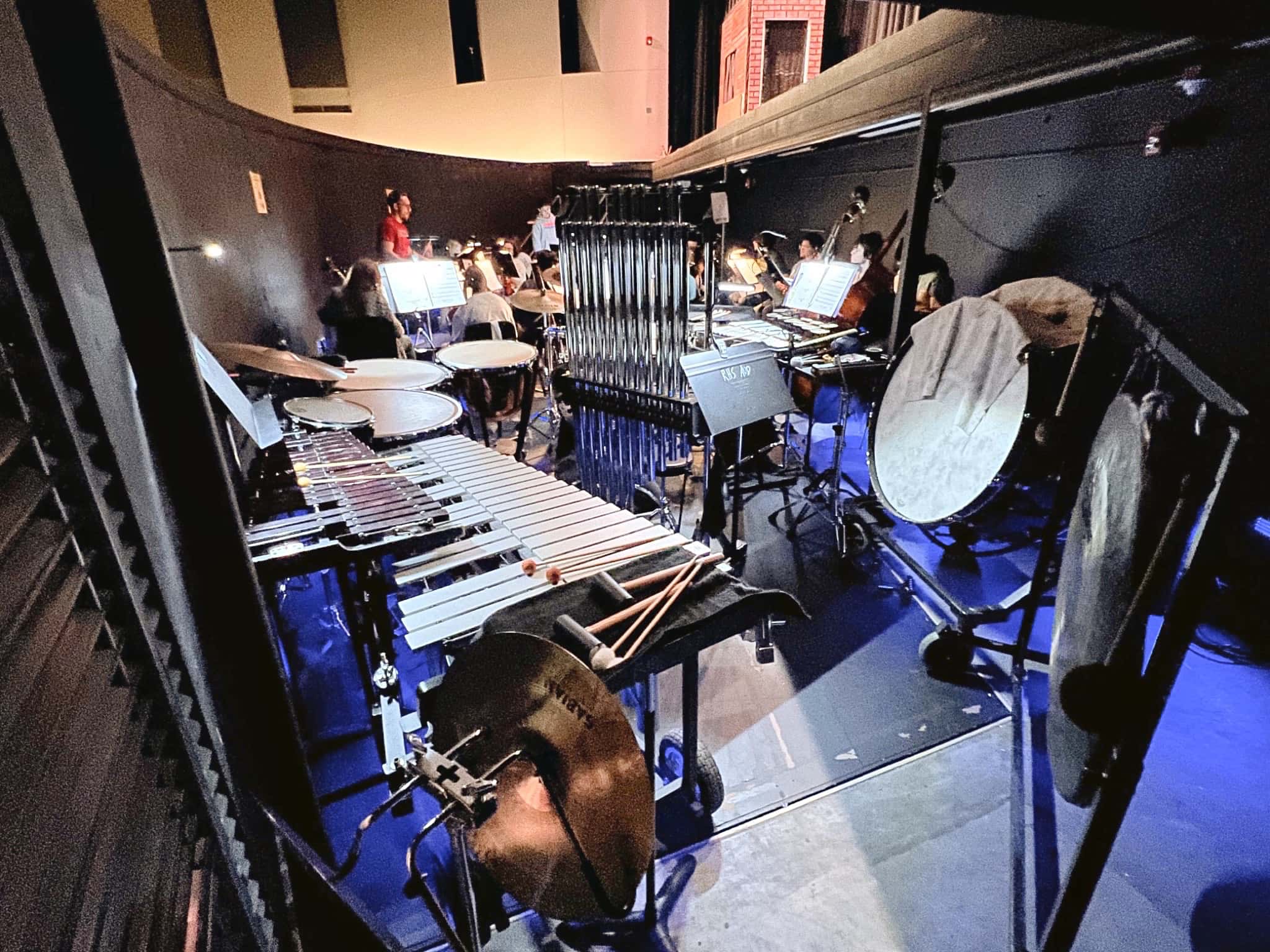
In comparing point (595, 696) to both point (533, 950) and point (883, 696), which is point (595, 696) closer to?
point (533, 950)

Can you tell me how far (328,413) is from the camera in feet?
10.4

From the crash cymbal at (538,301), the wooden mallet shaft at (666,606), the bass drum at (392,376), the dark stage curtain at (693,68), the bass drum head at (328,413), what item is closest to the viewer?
the wooden mallet shaft at (666,606)

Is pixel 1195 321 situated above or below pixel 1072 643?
above

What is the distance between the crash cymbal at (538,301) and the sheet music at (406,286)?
924 mm

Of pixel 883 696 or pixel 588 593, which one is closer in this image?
pixel 588 593

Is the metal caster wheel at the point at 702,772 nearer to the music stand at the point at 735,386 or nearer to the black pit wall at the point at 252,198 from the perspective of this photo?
the music stand at the point at 735,386

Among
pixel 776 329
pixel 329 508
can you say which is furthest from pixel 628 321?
pixel 776 329

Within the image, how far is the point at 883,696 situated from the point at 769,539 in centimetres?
170

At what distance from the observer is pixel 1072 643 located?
77.9 inches

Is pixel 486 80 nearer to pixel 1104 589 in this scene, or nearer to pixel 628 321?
pixel 628 321

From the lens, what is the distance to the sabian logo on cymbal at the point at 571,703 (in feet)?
4.13

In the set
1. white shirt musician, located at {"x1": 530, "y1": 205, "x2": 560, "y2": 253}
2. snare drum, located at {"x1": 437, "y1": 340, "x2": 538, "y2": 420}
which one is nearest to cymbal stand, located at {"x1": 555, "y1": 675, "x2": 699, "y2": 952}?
snare drum, located at {"x1": 437, "y1": 340, "x2": 538, "y2": 420}

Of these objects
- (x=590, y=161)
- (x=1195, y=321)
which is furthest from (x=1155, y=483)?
(x=590, y=161)

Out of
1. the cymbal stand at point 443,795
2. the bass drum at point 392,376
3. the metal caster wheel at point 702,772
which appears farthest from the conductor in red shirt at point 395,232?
the cymbal stand at point 443,795
